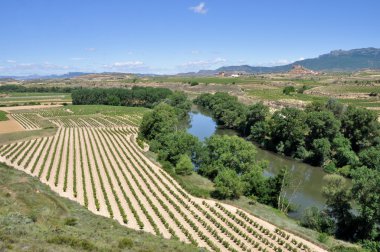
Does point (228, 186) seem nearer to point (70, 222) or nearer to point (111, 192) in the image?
point (111, 192)

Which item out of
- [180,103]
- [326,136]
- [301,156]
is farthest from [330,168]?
[180,103]

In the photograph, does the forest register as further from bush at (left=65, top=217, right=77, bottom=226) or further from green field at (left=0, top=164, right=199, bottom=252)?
bush at (left=65, top=217, right=77, bottom=226)

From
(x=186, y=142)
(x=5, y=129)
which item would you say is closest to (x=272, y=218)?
(x=186, y=142)

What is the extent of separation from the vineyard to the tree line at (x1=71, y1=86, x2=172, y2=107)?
76.1 m

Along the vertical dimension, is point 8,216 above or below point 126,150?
above

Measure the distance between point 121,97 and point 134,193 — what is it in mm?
117233

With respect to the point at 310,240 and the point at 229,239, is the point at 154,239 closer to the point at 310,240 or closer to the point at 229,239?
the point at 229,239

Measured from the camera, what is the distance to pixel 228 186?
4022 cm

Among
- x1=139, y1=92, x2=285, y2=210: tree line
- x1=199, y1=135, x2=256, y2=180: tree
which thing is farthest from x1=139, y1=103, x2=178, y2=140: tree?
x1=199, y1=135, x2=256, y2=180: tree

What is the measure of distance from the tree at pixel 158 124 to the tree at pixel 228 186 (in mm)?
29584

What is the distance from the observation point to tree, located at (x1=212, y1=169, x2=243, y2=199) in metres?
39.9

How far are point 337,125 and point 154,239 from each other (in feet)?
167

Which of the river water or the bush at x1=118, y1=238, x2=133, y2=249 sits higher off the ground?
the bush at x1=118, y1=238, x2=133, y2=249

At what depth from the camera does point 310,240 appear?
1201 inches
